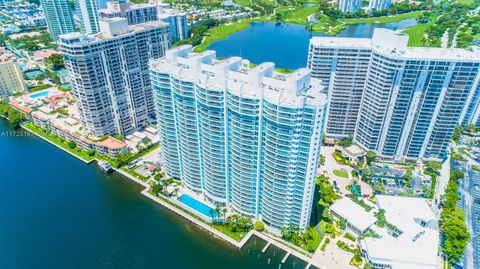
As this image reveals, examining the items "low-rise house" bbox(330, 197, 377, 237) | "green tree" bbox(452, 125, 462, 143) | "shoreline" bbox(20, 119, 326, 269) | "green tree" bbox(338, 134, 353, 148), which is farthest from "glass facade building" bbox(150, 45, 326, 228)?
"green tree" bbox(452, 125, 462, 143)

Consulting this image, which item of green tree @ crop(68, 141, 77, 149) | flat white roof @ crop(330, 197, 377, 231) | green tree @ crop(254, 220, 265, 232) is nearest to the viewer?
flat white roof @ crop(330, 197, 377, 231)

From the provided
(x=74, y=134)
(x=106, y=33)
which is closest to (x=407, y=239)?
(x=106, y=33)

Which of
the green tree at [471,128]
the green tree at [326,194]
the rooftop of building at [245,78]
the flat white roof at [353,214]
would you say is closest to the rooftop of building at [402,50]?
the green tree at [471,128]

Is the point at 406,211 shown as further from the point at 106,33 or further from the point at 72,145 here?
the point at 72,145

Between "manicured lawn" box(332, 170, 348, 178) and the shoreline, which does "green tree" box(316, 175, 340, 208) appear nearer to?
"manicured lawn" box(332, 170, 348, 178)

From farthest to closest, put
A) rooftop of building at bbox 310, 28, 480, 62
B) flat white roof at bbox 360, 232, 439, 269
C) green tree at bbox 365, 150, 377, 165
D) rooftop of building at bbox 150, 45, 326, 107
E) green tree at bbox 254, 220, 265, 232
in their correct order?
1. green tree at bbox 365, 150, 377, 165
2. rooftop of building at bbox 310, 28, 480, 62
3. green tree at bbox 254, 220, 265, 232
4. flat white roof at bbox 360, 232, 439, 269
5. rooftop of building at bbox 150, 45, 326, 107
